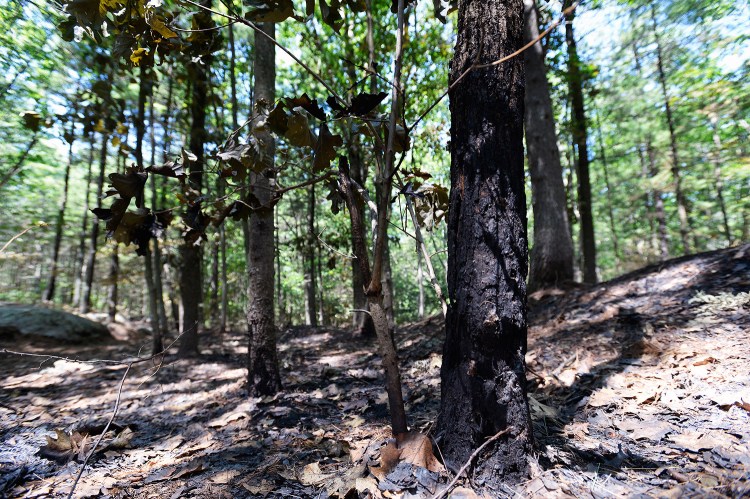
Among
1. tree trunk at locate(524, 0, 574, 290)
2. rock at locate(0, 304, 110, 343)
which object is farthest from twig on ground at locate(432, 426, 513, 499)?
rock at locate(0, 304, 110, 343)

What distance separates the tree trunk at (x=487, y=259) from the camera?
193cm

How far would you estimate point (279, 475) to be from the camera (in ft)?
7.54

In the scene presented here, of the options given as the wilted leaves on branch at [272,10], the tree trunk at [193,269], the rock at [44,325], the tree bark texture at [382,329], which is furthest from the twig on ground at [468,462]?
the rock at [44,325]

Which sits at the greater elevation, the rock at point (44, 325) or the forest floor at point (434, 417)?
the rock at point (44, 325)

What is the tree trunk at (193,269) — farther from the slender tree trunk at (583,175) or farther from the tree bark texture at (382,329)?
the slender tree trunk at (583,175)

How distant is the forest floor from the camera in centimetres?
191

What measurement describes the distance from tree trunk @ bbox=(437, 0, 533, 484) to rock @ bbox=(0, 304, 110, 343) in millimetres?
10771

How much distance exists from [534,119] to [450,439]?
18.5ft

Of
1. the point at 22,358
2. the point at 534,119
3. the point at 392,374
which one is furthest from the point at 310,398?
the point at 22,358

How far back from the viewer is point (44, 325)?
916 cm

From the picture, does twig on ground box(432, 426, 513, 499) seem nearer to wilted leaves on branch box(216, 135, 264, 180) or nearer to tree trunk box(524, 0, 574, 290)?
wilted leaves on branch box(216, 135, 264, 180)

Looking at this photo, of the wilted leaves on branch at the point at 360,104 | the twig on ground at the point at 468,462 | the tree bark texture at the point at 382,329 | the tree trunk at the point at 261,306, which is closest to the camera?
the twig on ground at the point at 468,462

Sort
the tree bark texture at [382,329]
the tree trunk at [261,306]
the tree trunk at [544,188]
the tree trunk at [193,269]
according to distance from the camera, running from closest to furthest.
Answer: the tree bark texture at [382,329] → the tree trunk at [261,306] → the tree trunk at [544,188] → the tree trunk at [193,269]

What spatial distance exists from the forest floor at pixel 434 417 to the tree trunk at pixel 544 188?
49cm
